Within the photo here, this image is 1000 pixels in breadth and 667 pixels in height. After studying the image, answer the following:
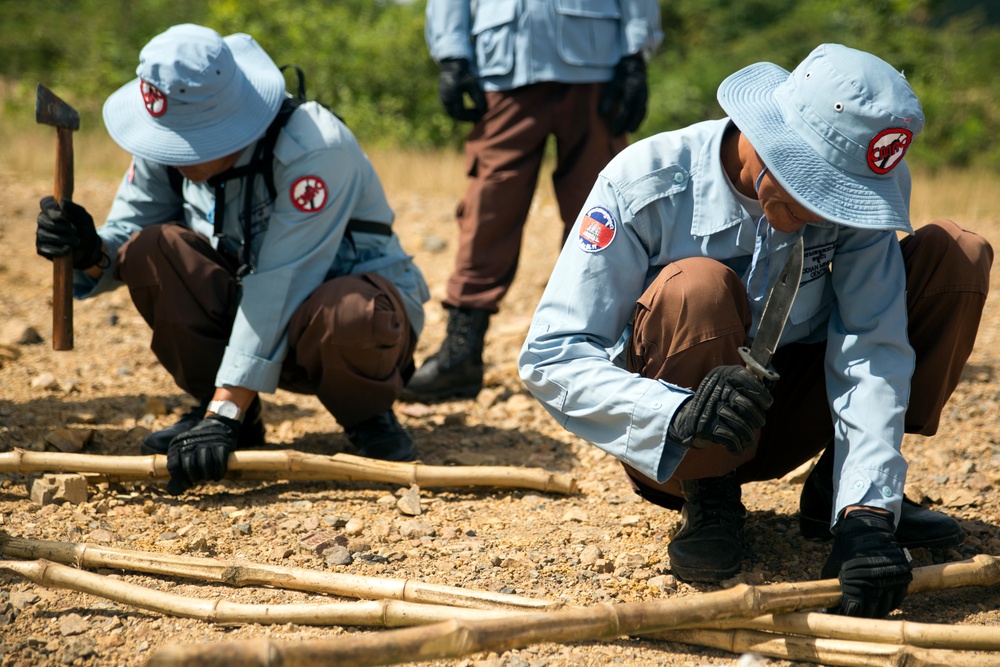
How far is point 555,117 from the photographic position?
12.9 ft

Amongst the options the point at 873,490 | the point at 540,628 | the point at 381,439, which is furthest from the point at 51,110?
the point at 873,490

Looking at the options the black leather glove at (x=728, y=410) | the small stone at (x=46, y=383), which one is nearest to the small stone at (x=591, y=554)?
the black leather glove at (x=728, y=410)

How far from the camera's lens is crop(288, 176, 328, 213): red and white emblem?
9.55 feet

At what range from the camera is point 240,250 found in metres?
3.08

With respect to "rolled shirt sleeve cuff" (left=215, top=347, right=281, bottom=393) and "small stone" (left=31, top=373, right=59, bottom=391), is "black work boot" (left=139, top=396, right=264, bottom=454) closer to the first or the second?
"rolled shirt sleeve cuff" (left=215, top=347, right=281, bottom=393)

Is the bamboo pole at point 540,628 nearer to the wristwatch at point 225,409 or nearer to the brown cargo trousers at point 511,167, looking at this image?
the wristwatch at point 225,409

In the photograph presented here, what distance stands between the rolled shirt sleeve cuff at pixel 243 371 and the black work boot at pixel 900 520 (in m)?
1.56

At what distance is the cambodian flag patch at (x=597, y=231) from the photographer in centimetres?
216

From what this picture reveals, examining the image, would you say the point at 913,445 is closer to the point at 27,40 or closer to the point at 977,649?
the point at 977,649

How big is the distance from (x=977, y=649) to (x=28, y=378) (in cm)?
340

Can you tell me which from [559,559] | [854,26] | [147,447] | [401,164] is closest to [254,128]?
[147,447]

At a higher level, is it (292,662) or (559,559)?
(292,662)

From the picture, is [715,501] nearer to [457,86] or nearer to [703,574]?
[703,574]

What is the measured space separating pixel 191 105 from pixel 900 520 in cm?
222
